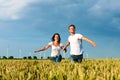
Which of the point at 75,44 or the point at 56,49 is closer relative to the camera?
the point at 75,44

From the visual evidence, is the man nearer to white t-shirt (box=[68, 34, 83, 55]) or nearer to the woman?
white t-shirt (box=[68, 34, 83, 55])

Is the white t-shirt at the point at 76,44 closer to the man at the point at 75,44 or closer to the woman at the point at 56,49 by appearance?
the man at the point at 75,44

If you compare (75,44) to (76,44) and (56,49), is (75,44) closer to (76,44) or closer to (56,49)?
(76,44)

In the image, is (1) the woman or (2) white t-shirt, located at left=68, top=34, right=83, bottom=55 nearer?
(2) white t-shirt, located at left=68, top=34, right=83, bottom=55

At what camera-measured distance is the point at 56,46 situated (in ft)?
56.2

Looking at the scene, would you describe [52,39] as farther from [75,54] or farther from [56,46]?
[75,54]

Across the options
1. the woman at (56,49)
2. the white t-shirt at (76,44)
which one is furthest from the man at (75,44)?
the woman at (56,49)

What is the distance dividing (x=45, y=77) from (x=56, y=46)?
30.8 feet

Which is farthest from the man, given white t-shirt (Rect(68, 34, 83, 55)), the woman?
the woman

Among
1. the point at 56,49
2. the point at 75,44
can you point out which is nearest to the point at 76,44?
the point at 75,44

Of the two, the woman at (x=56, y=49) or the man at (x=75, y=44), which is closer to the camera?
the man at (x=75, y=44)

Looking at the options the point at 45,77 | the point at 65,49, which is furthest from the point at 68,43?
the point at 45,77

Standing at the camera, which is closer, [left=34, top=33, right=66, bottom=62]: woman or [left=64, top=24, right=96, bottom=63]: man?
[left=64, top=24, right=96, bottom=63]: man

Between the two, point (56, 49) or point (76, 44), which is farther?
point (56, 49)
